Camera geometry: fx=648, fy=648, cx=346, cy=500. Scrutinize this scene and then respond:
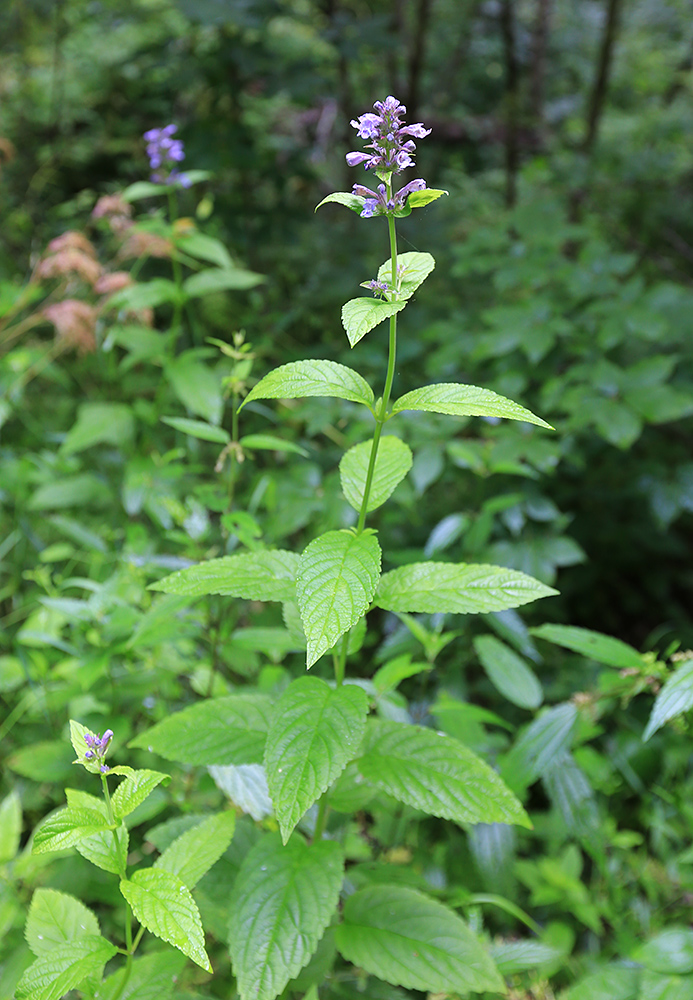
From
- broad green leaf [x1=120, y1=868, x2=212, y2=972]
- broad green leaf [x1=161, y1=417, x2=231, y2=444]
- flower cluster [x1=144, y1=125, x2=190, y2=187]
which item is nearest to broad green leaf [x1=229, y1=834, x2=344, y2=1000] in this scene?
broad green leaf [x1=120, y1=868, x2=212, y2=972]

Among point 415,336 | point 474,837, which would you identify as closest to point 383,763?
point 474,837

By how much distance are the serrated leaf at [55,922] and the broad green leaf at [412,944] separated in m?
0.33

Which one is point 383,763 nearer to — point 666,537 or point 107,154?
point 666,537

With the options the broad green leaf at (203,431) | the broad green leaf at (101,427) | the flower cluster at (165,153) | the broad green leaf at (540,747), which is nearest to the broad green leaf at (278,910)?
the broad green leaf at (540,747)

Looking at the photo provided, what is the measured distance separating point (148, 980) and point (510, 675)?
31.4 inches

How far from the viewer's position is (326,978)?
0.98m

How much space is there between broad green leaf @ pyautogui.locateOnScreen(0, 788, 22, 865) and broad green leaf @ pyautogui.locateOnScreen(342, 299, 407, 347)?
1.05 metres

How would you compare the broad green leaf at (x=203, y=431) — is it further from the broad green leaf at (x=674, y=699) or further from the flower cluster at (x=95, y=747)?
the broad green leaf at (x=674, y=699)

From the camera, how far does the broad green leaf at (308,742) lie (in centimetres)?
67

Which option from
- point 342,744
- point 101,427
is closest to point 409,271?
point 342,744

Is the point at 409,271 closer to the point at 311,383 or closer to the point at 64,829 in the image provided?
the point at 311,383

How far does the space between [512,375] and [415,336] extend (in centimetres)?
71

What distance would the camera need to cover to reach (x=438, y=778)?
0.80m

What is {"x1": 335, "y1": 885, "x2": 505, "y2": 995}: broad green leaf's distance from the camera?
2.58 feet
